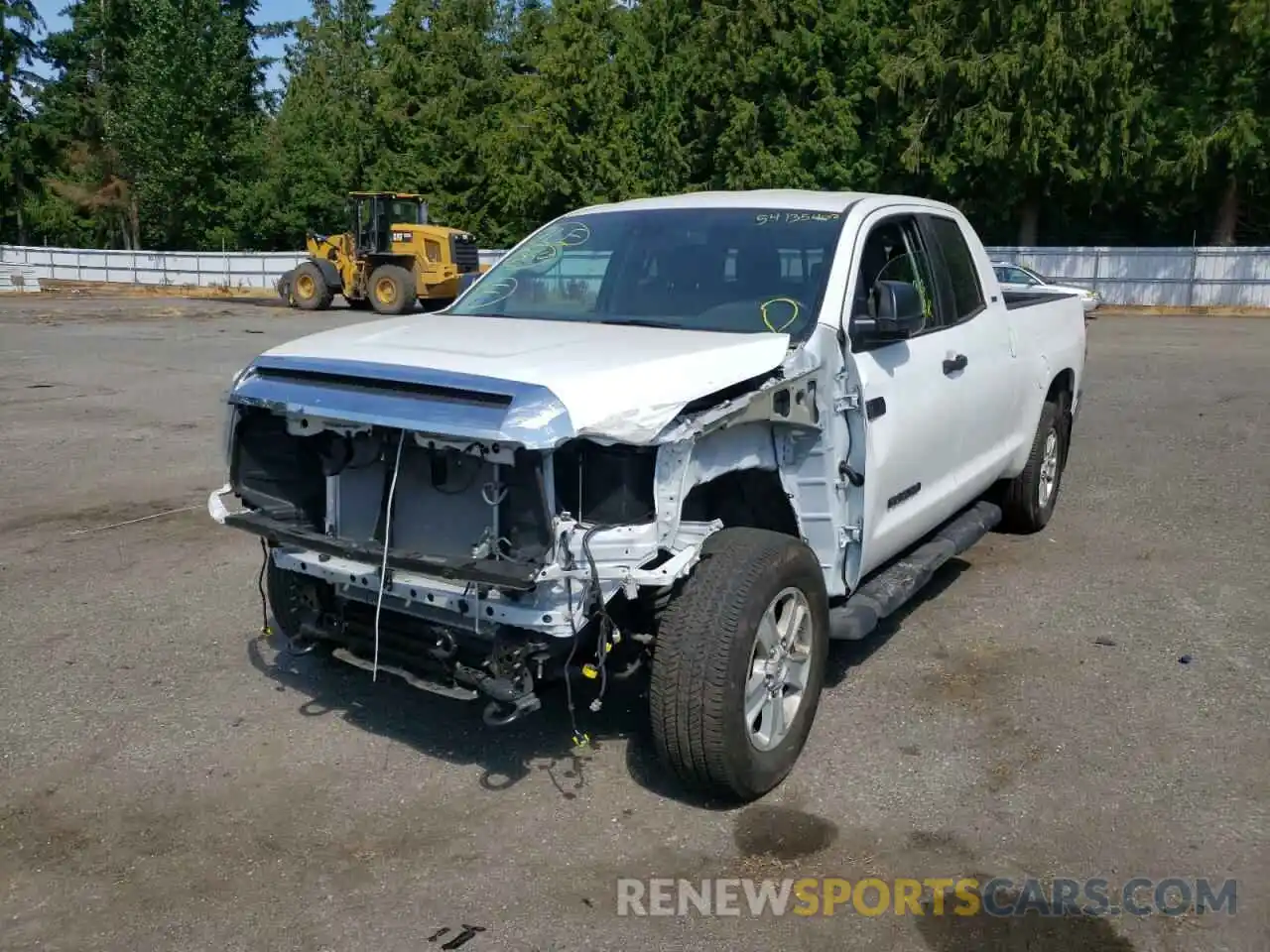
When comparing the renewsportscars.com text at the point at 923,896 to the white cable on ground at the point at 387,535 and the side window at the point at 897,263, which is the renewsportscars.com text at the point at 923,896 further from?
the side window at the point at 897,263

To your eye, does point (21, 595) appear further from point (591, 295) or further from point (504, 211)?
point (504, 211)

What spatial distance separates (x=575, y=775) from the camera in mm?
4316

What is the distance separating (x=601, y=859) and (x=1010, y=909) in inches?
48.3

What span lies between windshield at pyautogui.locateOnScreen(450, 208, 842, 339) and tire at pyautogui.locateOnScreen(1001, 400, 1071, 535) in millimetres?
2720

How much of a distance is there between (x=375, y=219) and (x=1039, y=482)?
24.1 meters

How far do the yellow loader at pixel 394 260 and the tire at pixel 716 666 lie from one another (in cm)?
2492

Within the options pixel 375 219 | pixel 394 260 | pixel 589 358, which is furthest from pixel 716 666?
pixel 375 219

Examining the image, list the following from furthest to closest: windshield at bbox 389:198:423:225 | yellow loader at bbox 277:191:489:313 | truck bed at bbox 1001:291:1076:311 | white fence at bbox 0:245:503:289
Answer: white fence at bbox 0:245:503:289 < windshield at bbox 389:198:423:225 < yellow loader at bbox 277:191:489:313 < truck bed at bbox 1001:291:1076:311

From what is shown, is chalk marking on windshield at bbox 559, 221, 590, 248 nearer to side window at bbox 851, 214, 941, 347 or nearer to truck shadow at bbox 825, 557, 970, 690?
side window at bbox 851, 214, 941, 347

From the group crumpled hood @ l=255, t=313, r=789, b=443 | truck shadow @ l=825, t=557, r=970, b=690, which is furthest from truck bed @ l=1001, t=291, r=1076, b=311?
crumpled hood @ l=255, t=313, r=789, b=443

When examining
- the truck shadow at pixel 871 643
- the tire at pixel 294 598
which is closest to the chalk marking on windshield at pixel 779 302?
the truck shadow at pixel 871 643

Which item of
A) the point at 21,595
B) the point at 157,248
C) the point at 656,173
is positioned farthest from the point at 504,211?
the point at 21,595

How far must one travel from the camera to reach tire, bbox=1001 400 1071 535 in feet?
23.6

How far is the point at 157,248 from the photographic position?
55688mm
